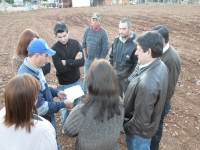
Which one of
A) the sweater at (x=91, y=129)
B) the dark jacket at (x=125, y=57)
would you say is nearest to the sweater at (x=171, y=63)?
the dark jacket at (x=125, y=57)

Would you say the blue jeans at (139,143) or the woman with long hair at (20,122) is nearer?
the woman with long hair at (20,122)

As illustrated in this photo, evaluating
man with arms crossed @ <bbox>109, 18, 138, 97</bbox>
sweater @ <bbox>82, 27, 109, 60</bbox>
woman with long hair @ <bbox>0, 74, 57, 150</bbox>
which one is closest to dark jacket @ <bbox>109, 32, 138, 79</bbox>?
man with arms crossed @ <bbox>109, 18, 138, 97</bbox>

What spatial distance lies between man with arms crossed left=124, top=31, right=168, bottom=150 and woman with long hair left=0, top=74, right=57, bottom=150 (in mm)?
1060

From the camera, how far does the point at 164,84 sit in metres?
2.12

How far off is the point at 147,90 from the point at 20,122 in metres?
1.25

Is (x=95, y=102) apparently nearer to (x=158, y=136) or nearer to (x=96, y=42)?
(x=158, y=136)

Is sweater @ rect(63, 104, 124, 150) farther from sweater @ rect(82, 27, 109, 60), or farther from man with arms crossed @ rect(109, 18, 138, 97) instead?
sweater @ rect(82, 27, 109, 60)

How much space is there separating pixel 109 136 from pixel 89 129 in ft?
0.74

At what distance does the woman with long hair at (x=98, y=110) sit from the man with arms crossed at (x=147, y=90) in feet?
1.23

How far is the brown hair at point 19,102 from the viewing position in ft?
4.74

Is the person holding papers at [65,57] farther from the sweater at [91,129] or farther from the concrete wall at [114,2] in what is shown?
the concrete wall at [114,2]

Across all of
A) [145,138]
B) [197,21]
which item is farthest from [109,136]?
[197,21]

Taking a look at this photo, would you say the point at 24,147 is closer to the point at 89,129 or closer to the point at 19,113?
the point at 19,113

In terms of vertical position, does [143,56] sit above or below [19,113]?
above
